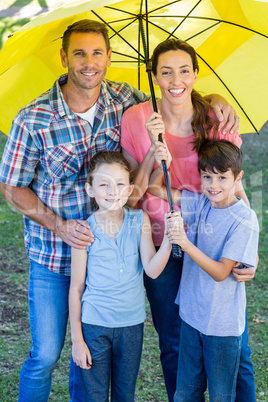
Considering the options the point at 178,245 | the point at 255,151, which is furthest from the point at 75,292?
the point at 255,151

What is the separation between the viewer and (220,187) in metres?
2.62

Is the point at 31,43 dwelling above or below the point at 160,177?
above

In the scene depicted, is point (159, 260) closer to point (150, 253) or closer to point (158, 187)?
point (150, 253)

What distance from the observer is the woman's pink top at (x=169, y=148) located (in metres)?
2.88

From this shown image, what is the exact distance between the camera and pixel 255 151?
27.9 feet

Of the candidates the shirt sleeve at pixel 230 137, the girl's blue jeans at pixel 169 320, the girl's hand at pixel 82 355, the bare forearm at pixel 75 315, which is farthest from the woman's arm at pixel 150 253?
the shirt sleeve at pixel 230 137

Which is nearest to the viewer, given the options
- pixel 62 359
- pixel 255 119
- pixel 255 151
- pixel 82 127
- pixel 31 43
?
pixel 31 43

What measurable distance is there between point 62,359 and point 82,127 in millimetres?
1968

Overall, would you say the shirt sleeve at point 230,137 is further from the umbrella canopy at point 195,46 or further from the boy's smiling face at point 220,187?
the umbrella canopy at point 195,46

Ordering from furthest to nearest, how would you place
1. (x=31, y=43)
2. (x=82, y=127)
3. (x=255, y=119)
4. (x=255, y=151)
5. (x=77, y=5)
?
(x=255, y=151)
(x=255, y=119)
(x=82, y=127)
(x=31, y=43)
(x=77, y=5)

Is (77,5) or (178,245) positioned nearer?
(77,5)

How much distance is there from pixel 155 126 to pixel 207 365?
1248 millimetres

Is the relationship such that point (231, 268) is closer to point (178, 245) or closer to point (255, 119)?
point (178, 245)

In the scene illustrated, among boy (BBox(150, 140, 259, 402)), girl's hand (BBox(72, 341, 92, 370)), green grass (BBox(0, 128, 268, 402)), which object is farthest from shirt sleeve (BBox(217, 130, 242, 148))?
green grass (BBox(0, 128, 268, 402))
